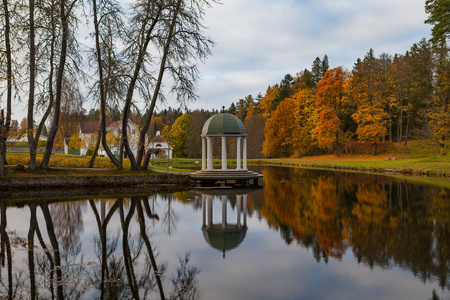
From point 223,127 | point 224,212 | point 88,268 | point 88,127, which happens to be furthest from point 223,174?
point 88,127

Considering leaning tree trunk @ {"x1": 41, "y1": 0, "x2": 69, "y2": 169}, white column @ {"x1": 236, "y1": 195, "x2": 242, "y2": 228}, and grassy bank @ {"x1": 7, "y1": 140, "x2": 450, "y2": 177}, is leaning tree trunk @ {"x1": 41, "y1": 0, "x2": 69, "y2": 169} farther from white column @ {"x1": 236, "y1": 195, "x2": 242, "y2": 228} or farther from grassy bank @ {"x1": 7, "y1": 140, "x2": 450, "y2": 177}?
white column @ {"x1": 236, "y1": 195, "x2": 242, "y2": 228}

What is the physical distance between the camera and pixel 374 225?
426 inches

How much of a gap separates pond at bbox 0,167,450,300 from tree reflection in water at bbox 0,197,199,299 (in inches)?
0.8

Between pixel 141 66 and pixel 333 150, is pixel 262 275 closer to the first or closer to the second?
pixel 141 66

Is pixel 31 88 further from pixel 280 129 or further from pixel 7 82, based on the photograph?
pixel 280 129

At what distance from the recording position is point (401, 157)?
141 ft

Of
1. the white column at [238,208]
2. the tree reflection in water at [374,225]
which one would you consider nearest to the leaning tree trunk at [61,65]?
the white column at [238,208]

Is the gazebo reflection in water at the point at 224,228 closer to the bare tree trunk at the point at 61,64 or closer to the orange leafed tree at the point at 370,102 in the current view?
the bare tree trunk at the point at 61,64

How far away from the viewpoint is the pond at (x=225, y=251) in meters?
6.02

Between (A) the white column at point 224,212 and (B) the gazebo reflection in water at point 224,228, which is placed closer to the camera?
(B) the gazebo reflection in water at point 224,228

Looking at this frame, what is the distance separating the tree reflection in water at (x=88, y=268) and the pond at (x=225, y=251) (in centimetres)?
2

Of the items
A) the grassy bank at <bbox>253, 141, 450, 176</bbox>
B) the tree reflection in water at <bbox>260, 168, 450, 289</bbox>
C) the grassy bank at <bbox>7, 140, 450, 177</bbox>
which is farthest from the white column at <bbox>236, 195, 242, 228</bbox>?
the grassy bank at <bbox>253, 141, 450, 176</bbox>

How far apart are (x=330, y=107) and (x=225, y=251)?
4758cm

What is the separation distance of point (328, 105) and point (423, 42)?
1604 centimetres
